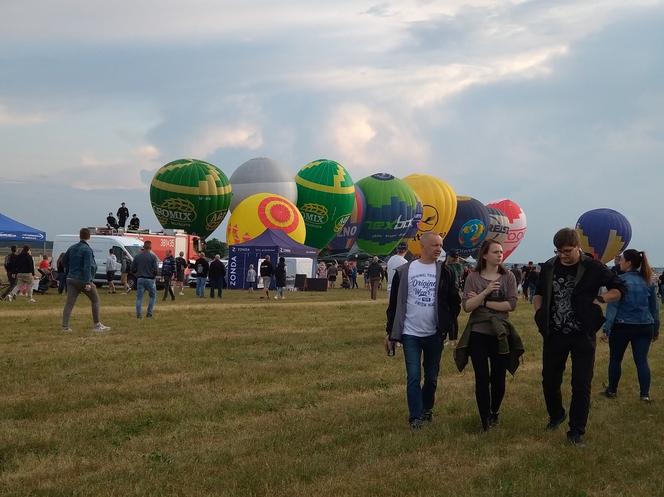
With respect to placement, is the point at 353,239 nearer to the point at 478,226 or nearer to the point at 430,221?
the point at 430,221

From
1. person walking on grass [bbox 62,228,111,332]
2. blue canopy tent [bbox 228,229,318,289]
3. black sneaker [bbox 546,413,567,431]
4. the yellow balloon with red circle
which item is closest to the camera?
black sneaker [bbox 546,413,567,431]

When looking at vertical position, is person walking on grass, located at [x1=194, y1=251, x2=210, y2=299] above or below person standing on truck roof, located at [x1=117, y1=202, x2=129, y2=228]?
below

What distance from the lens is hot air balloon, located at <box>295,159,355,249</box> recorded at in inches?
1891

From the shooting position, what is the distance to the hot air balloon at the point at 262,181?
156 ft

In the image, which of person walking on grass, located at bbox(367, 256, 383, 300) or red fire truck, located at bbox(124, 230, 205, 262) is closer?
person walking on grass, located at bbox(367, 256, 383, 300)

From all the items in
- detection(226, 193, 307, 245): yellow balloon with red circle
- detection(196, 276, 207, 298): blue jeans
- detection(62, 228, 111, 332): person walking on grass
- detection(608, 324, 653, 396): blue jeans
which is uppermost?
detection(226, 193, 307, 245): yellow balloon with red circle

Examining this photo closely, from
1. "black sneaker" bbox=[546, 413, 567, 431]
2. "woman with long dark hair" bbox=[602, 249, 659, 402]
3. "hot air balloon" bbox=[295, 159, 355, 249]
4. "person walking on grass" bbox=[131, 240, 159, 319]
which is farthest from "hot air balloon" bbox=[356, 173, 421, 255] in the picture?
"black sneaker" bbox=[546, 413, 567, 431]

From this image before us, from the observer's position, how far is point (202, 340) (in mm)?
14930

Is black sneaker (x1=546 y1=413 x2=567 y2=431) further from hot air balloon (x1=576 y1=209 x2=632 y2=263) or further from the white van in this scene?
Result: hot air balloon (x1=576 y1=209 x2=632 y2=263)

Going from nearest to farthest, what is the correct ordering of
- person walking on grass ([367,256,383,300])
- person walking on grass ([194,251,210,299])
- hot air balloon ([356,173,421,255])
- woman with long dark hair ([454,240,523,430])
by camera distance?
1. woman with long dark hair ([454,240,523,430])
2. person walking on grass ([194,251,210,299])
3. person walking on grass ([367,256,383,300])
4. hot air balloon ([356,173,421,255])


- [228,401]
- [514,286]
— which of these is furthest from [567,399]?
[228,401]

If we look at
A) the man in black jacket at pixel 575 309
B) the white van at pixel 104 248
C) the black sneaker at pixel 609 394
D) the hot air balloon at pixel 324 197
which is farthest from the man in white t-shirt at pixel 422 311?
the hot air balloon at pixel 324 197

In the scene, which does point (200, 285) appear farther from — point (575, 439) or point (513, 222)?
point (513, 222)

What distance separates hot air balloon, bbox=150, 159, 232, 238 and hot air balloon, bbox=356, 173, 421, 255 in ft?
37.4
